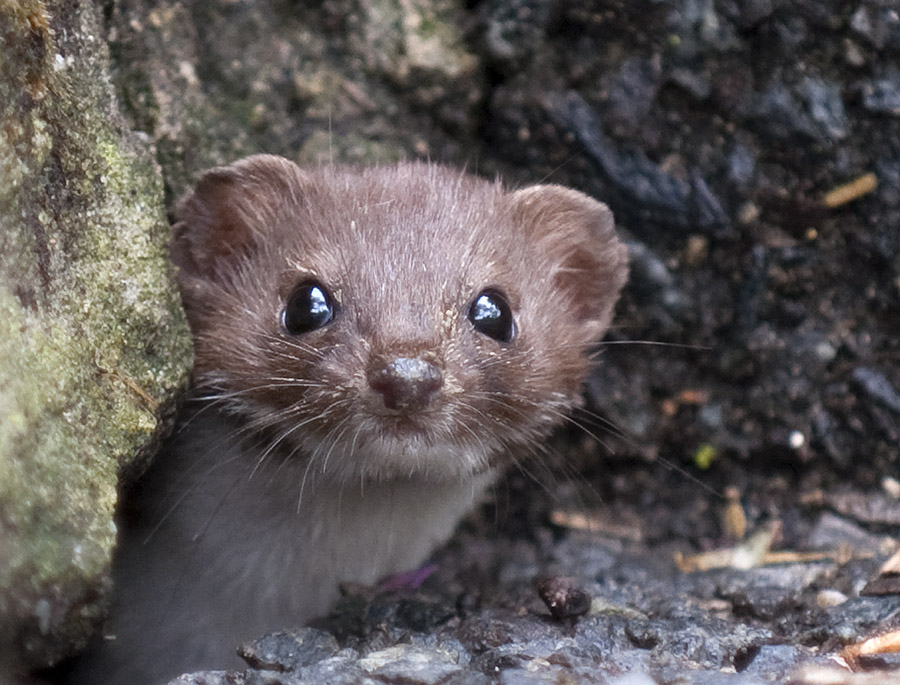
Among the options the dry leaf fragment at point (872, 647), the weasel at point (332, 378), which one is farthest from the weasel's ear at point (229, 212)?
the dry leaf fragment at point (872, 647)

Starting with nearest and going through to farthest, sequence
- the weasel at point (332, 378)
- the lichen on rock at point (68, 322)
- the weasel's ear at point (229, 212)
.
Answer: the lichen on rock at point (68, 322) → the weasel at point (332, 378) → the weasel's ear at point (229, 212)

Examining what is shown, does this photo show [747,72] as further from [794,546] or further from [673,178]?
[794,546]

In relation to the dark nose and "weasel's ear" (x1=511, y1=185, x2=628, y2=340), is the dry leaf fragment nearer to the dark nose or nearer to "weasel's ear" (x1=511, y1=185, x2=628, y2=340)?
the dark nose

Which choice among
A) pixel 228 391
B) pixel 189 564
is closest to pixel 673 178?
pixel 228 391

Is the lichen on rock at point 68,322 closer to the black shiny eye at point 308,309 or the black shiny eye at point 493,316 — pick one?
the black shiny eye at point 308,309

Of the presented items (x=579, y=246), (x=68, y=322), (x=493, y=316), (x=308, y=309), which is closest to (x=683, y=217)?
(x=579, y=246)

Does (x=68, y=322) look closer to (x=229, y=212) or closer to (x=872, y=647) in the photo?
(x=229, y=212)

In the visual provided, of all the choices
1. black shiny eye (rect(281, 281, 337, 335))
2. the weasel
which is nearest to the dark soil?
the weasel

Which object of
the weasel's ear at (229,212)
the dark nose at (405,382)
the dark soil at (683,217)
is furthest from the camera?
the dark soil at (683,217)
